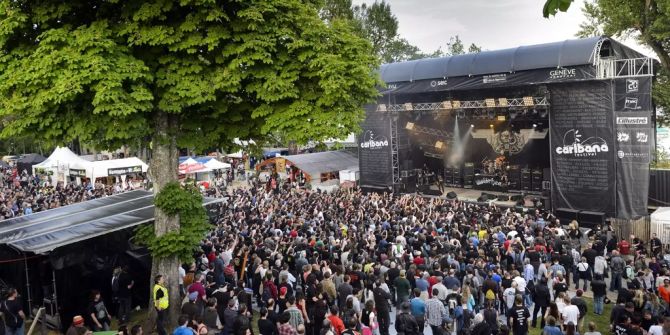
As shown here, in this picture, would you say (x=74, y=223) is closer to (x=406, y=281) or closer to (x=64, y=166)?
(x=406, y=281)

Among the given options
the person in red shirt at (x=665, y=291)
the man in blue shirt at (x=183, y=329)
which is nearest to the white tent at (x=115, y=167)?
the man in blue shirt at (x=183, y=329)

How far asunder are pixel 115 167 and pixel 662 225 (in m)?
26.0

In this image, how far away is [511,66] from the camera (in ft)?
73.8

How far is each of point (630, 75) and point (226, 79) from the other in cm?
1620

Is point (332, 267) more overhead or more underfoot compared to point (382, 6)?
more underfoot

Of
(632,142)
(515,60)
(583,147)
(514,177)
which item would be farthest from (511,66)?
(514,177)

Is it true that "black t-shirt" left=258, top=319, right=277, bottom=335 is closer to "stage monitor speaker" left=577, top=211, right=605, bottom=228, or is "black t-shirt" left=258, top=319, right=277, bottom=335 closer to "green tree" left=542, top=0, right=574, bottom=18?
"green tree" left=542, top=0, right=574, bottom=18

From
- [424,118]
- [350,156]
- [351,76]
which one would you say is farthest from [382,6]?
[351,76]

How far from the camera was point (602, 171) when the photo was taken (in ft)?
67.9

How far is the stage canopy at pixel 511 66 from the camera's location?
20.4 m

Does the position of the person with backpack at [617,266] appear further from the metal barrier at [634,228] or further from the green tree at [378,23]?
the green tree at [378,23]

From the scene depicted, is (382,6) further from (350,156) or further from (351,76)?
(351,76)

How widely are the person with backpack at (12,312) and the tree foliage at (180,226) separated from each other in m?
2.48

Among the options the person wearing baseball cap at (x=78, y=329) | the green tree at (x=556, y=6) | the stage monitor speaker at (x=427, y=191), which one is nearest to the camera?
the green tree at (x=556, y=6)
